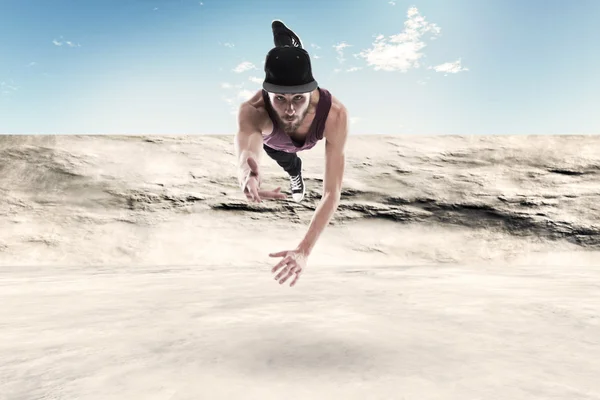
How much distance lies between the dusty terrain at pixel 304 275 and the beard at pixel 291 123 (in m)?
0.46

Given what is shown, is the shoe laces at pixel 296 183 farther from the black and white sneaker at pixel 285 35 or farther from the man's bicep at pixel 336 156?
the black and white sneaker at pixel 285 35

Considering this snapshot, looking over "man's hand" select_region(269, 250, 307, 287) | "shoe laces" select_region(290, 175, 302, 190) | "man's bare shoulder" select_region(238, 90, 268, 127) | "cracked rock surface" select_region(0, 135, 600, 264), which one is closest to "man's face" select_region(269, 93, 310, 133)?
"man's bare shoulder" select_region(238, 90, 268, 127)

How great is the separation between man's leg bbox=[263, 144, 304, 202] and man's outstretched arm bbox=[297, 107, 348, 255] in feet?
1.29

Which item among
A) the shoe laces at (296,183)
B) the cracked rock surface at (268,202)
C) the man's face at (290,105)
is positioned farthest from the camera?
the cracked rock surface at (268,202)

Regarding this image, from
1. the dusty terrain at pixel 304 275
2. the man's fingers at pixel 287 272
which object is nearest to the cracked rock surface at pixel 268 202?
the dusty terrain at pixel 304 275

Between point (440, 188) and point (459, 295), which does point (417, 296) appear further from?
point (440, 188)

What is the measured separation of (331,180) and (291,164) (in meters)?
0.58

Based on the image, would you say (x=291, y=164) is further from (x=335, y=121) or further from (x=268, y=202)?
(x=268, y=202)

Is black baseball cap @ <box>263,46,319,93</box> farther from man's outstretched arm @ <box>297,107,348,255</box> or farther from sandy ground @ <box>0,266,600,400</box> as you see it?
sandy ground @ <box>0,266,600,400</box>

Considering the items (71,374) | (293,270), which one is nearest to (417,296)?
Result: (293,270)

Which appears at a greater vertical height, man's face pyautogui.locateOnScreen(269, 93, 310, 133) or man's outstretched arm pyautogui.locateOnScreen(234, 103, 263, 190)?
man's face pyautogui.locateOnScreen(269, 93, 310, 133)

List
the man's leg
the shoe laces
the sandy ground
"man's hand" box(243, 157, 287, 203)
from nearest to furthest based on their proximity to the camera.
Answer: the sandy ground < "man's hand" box(243, 157, 287, 203) < the man's leg < the shoe laces

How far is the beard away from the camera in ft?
3.82

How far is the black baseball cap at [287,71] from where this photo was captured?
1062 mm
